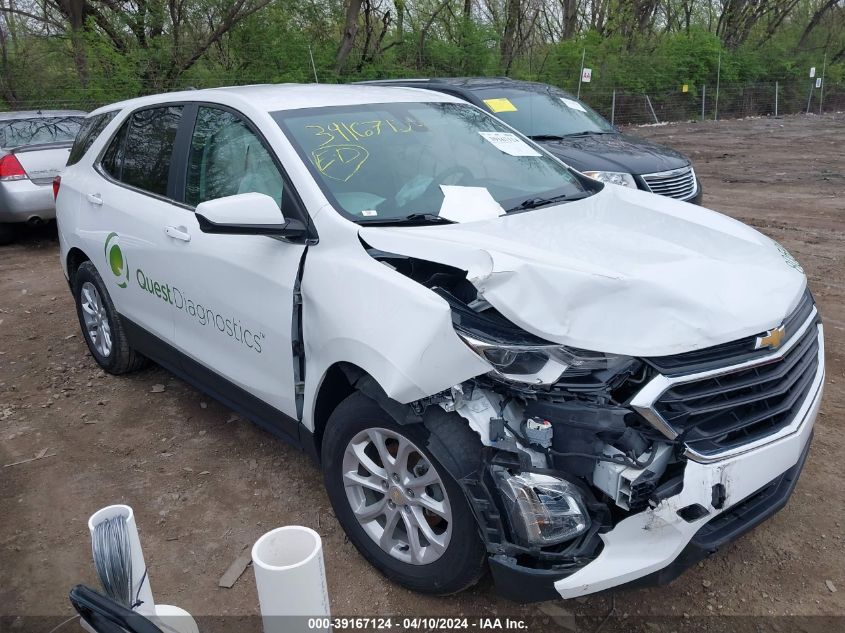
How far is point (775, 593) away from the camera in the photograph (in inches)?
106

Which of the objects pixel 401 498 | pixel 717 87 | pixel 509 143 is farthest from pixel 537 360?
pixel 717 87

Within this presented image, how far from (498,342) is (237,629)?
4.88 feet

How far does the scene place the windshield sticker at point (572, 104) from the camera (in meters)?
8.62

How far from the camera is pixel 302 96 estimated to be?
3.53 meters

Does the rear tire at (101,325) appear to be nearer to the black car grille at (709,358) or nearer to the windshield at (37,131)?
the black car grille at (709,358)

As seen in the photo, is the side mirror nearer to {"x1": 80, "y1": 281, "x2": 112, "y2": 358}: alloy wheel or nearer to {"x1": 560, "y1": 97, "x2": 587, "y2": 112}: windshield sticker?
{"x1": 80, "y1": 281, "x2": 112, "y2": 358}: alloy wheel

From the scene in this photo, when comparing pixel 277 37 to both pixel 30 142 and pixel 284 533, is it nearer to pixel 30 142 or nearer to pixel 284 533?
pixel 30 142

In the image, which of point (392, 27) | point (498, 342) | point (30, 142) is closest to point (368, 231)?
point (498, 342)

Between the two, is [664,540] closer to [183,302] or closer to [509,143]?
[509,143]

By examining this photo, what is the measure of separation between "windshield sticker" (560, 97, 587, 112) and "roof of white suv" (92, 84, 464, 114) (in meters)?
5.03

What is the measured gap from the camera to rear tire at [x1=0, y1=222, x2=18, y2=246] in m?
8.60

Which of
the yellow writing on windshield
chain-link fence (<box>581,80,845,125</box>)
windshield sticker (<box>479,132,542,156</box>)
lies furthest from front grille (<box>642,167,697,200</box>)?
chain-link fence (<box>581,80,845,125</box>)

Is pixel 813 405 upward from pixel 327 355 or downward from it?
downward

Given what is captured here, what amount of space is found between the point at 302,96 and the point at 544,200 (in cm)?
130
